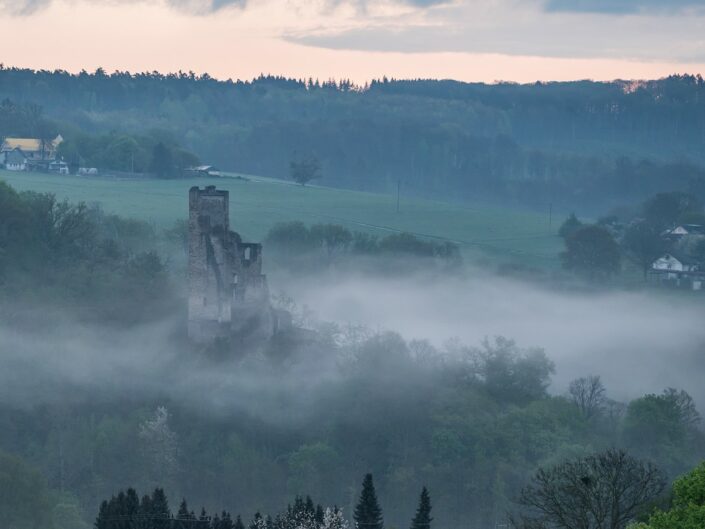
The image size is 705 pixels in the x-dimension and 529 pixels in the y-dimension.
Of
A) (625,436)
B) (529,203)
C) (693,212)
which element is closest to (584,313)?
(625,436)

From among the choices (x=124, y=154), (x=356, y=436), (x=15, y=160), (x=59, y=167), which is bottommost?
(x=356, y=436)

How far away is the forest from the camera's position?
7512 cm

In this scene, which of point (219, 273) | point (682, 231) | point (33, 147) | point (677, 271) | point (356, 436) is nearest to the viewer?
point (356, 436)

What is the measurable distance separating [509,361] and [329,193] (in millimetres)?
65961

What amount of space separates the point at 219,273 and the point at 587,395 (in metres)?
18.8

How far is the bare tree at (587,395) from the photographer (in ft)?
291

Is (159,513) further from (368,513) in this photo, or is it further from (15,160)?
(15,160)

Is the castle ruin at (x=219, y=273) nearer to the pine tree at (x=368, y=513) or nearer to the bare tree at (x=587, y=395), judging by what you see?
the bare tree at (x=587, y=395)

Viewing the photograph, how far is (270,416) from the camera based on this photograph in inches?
3260

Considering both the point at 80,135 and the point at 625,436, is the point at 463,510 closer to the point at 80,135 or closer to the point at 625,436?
the point at 625,436

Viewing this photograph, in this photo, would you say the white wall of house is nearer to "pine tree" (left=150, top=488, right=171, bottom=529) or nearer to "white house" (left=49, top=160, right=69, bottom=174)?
"white house" (left=49, top=160, right=69, bottom=174)

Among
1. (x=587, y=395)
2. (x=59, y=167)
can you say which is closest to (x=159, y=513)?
(x=587, y=395)

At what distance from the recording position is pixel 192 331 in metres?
84.9

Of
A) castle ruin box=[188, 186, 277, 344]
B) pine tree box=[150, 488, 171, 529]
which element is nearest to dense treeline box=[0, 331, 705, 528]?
castle ruin box=[188, 186, 277, 344]
